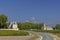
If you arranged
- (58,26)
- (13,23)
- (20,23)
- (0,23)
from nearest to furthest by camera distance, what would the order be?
1. (0,23)
2. (13,23)
3. (20,23)
4. (58,26)

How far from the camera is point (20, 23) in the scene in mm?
168625

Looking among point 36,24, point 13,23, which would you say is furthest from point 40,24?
point 13,23

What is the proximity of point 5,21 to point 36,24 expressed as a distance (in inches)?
2238

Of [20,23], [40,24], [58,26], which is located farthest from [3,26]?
[58,26]

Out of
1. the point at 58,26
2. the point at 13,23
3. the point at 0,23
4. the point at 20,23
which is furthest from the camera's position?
the point at 58,26

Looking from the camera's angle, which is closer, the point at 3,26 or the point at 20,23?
the point at 3,26

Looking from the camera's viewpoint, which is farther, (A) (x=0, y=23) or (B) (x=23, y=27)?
(B) (x=23, y=27)

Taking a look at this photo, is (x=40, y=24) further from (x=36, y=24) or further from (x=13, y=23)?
(x=13, y=23)

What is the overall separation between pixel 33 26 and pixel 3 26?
5313cm

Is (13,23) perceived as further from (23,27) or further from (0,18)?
(0,18)

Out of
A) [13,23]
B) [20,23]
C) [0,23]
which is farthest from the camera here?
[20,23]

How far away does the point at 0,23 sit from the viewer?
122 meters

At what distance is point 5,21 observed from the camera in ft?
413

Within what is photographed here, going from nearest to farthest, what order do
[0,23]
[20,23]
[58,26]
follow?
1. [0,23]
2. [20,23]
3. [58,26]
